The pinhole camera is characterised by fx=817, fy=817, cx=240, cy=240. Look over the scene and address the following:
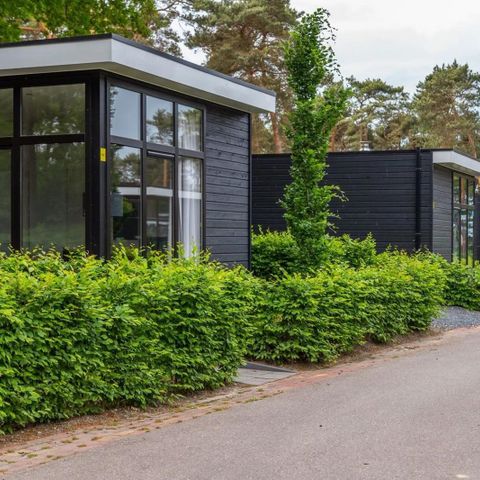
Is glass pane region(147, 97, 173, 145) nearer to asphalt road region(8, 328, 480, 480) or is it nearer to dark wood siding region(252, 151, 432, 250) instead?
asphalt road region(8, 328, 480, 480)

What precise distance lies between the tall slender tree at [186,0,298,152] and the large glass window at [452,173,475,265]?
1133 centimetres

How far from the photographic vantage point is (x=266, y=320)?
997 cm

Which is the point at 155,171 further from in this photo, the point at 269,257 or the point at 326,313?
the point at 269,257

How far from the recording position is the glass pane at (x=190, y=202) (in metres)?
12.0

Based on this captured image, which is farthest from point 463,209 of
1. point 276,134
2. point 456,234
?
point 276,134

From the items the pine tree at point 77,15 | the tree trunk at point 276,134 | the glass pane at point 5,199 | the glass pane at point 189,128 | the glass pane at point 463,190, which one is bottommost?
the glass pane at point 5,199

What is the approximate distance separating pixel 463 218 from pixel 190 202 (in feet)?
47.0

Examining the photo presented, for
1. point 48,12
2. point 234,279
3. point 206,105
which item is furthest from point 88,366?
point 48,12

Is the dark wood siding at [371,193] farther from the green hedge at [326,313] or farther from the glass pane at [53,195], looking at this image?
the glass pane at [53,195]

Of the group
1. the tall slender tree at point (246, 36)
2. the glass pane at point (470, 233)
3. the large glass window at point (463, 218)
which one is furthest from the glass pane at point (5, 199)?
the tall slender tree at point (246, 36)

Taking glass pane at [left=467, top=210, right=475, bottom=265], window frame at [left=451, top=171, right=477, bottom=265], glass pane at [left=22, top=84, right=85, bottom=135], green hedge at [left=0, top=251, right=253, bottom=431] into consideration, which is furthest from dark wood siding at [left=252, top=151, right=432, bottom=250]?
green hedge at [left=0, top=251, right=253, bottom=431]

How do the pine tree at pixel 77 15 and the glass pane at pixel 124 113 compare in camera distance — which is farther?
the pine tree at pixel 77 15

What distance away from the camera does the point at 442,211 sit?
22016 millimetres

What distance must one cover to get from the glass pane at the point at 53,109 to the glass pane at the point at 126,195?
2.01 feet
